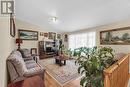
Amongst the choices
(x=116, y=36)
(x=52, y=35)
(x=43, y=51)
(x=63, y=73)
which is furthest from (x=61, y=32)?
(x=63, y=73)

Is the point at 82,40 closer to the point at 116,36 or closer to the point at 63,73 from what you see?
the point at 116,36

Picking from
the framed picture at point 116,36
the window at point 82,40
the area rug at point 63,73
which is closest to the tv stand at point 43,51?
the window at point 82,40

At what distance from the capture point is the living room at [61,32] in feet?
10.7

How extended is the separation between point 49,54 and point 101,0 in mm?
5220

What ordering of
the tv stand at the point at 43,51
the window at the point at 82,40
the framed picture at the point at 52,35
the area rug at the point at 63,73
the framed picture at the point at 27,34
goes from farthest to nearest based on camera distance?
the framed picture at the point at 52,35 < the tv stand at the point at 43,51 < the window at the point at 82,40 < the framed picture at the point at 27,34 < the area rug at the point at 63,73

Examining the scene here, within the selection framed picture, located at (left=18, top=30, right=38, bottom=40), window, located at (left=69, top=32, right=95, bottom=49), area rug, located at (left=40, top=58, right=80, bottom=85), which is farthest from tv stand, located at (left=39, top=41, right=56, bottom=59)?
area rug, located at (left=40, top=58, right=80, bottom=85)

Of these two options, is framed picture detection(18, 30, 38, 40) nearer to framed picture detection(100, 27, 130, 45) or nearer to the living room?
the living room

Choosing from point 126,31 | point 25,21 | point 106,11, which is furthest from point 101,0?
point 25,21

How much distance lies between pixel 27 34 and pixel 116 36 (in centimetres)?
500

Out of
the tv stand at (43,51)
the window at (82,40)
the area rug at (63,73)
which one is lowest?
the area rug at (63,73)

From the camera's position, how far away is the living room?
10.7ft

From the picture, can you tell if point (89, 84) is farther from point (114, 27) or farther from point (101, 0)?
point (114, 27)

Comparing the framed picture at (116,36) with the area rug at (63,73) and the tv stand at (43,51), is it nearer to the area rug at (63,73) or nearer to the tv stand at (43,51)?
the area rug at (63,73)

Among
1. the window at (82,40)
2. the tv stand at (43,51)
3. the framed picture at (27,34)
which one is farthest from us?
the tv stand at (43,51)
